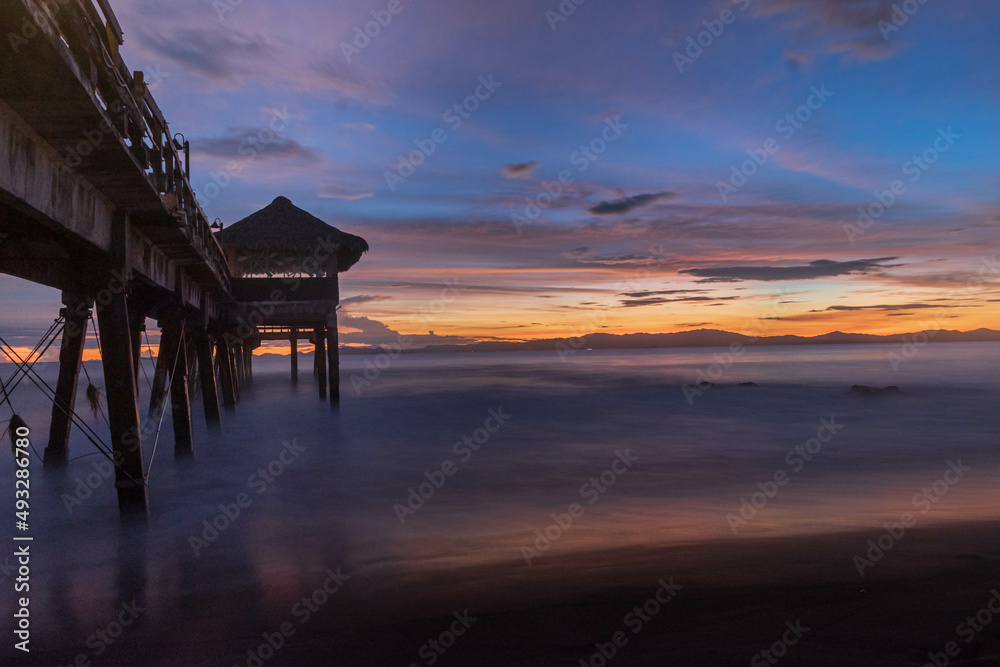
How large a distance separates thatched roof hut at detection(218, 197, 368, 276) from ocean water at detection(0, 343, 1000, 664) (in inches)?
201

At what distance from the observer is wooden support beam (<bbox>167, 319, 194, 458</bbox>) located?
11773 millimetres

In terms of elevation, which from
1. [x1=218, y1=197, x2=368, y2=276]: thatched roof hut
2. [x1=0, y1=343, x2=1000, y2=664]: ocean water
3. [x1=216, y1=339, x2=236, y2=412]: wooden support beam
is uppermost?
[x1=218, y1=197, x2=368, y2=276]: thatched roof hut

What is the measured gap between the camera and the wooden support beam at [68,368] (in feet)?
23.9

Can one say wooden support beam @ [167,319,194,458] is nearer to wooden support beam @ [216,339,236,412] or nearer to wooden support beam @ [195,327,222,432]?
wooden support beam @ [195,327,222,432]

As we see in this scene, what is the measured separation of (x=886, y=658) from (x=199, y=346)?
13787 mm

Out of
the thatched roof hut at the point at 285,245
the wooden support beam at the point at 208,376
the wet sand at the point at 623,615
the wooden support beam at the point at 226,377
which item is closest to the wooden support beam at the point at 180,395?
the wooden support beam at the point at 208,376

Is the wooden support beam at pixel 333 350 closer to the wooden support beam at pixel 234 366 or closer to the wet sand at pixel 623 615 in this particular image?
the wooden support beam at pixel 234 366

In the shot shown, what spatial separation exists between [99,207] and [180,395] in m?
6.39

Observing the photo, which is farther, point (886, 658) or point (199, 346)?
point (199, 346)

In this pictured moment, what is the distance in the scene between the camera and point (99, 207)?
6402 mm

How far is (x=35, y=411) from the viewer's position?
111 ft

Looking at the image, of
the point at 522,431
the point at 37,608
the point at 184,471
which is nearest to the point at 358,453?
the point at 184,471

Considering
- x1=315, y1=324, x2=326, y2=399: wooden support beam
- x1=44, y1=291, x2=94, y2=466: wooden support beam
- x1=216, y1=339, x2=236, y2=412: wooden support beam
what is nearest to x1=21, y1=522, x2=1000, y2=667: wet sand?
x1=44, y1=291, x2=94, y2=466: wooden support beam

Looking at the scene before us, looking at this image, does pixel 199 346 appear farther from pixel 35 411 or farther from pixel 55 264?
pixel 35 411
